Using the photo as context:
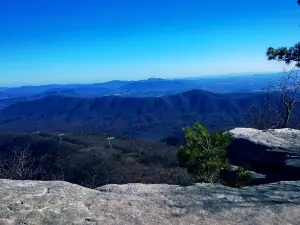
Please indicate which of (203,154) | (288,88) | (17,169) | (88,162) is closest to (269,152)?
(203,154)

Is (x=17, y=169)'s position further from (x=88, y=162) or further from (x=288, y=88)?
(x=88, y=162)

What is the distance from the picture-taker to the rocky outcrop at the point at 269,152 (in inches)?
546

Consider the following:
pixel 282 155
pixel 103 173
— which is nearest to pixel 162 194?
pixel 282 155

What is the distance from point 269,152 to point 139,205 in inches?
386

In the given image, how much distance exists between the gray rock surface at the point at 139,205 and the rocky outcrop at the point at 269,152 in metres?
5.99

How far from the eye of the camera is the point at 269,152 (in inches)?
591

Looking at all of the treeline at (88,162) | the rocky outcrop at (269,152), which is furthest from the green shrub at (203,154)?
the treeline at (88,162)

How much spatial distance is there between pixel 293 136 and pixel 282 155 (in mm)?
1859

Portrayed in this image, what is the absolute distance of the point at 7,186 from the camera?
730cm

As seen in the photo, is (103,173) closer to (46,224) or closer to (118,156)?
(118,156)

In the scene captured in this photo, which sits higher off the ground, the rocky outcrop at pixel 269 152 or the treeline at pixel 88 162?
the rocky outcrop at pixel 269 152

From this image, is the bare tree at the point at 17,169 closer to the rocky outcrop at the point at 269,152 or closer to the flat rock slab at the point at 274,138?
the rocky outcrop at the point at 269,152

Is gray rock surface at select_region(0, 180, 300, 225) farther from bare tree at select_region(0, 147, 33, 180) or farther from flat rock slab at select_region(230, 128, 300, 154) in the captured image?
bare tree at select_region(0, 147, 33, 180)

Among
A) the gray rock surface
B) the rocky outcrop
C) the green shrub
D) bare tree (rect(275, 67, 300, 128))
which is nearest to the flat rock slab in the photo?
the rocky outcrop
